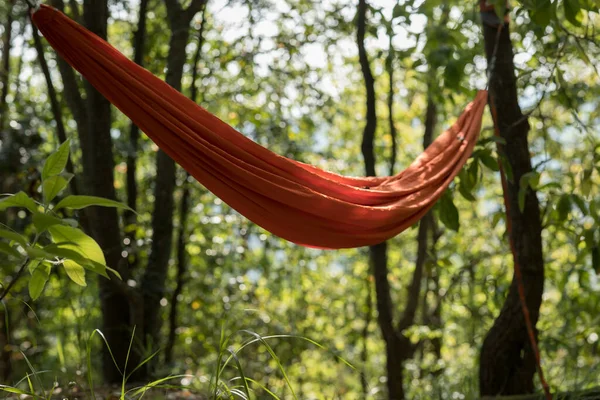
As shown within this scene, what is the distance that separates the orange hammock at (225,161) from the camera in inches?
60.4

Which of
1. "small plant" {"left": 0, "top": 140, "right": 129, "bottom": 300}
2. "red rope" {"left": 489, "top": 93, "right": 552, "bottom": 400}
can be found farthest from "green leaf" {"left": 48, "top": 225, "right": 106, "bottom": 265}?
"red rope" {"left": 489, "top": 93, "right": 552, "bottom": 400}

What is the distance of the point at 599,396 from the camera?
181 cm

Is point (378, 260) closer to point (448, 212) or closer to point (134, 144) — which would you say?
point (448, 212)

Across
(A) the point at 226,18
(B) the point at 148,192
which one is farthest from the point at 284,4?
(B) the point at 148,192

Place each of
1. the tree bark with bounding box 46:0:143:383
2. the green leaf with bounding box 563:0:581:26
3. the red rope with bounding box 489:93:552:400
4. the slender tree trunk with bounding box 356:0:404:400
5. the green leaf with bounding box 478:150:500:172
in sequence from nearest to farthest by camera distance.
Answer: the green leaf with bounding box 563:0:581:26 → the green leaf with bounding box 478:150:500:172 → the red rope with bounding box 489:93:552:400 → the tree bark with bounding box 46:0:143:383 → the slender tree trunk with bounding box 356:0:404:400

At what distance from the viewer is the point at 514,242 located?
2.21 metres

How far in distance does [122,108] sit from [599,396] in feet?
4.45

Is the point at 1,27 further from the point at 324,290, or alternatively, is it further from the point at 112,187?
the point at 324,290

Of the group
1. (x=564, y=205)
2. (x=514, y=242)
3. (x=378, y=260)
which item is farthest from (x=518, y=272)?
Answer: (x=378, y=260)

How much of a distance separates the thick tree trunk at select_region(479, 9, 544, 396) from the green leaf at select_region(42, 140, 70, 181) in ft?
4.73

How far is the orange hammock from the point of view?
1.54m

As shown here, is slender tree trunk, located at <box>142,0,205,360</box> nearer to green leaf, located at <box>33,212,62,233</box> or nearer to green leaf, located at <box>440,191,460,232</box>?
green leaf, located at <box>440,191,460,232</box>

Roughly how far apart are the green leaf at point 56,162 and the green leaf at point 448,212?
1.14 m

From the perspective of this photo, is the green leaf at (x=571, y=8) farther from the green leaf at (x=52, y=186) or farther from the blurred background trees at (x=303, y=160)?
the green leaf at (x=52, y=186)
